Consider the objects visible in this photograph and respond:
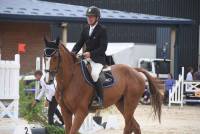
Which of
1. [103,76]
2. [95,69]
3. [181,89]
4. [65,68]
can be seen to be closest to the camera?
[65,68]

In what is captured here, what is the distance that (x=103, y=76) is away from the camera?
11250 millimetres

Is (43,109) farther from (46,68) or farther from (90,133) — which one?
(46,68)

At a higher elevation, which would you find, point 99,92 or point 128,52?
point 99,92

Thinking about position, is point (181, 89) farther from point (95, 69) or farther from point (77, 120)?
point (77, 120)

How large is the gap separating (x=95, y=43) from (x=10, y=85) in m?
4.50

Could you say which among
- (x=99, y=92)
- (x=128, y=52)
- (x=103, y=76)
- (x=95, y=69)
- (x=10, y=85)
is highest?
(x=95, y=69)

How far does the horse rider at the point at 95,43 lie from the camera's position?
36.1 feet

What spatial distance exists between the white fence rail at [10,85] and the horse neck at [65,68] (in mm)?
4545

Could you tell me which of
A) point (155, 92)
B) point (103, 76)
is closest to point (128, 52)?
point (155, 92)

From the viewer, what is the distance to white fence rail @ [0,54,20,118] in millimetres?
14898

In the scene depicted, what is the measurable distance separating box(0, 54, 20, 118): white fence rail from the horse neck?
4545mm

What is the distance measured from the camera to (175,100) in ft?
87.7

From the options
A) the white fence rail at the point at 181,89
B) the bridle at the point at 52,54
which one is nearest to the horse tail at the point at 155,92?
the bridle at the point at 52,54

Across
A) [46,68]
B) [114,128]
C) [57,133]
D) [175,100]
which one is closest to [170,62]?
[175,100]
